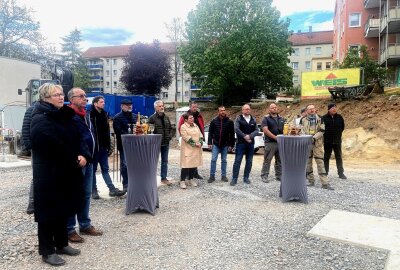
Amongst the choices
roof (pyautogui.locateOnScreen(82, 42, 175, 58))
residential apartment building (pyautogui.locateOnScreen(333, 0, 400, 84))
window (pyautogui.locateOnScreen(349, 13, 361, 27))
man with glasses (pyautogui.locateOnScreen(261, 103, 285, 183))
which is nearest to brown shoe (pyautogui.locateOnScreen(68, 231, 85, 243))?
man with glasses (pyautogui.locateOnScreen(261, 103, 285, 183))

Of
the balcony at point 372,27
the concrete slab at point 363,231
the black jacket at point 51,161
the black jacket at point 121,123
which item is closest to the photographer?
the black jacket at point 51,161

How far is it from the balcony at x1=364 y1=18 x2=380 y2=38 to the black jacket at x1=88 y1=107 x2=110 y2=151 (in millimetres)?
30260

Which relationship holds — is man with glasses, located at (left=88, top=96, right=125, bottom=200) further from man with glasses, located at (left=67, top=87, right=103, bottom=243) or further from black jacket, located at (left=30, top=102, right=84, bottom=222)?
black jacket, located at (left=30, top=102, right=84, bottom=222)

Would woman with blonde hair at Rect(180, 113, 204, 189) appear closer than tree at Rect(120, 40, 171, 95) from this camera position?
Yes

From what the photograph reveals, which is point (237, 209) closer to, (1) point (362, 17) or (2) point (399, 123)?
(2) point (399, 123)

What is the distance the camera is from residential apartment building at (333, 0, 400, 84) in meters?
26.9

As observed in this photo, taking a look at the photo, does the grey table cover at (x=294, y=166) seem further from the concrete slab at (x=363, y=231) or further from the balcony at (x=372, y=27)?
the balcony at (x=372, y=27)

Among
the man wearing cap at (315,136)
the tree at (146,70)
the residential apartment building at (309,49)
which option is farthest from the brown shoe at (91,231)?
the residential apartment building at (309,49)

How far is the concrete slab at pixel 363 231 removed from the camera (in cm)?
407

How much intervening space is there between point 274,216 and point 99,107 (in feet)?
11.4

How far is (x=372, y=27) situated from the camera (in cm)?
2995

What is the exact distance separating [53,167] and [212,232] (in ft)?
7.17

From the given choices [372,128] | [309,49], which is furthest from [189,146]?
[309,49]

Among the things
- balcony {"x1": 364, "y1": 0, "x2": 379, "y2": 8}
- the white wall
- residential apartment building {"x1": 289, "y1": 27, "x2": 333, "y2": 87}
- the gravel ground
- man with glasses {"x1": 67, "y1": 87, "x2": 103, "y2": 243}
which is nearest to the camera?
the gravel ground
